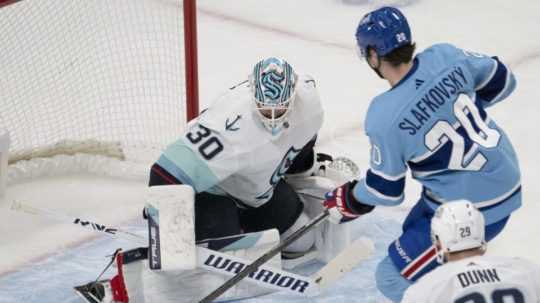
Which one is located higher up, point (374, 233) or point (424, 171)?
point (424, 171)

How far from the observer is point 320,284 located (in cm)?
311

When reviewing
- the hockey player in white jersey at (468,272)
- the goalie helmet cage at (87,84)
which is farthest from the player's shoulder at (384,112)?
the goalie helmet cage at (87,84)

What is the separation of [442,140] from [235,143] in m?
0.67

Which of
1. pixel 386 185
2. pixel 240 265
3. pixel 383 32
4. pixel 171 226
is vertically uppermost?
pixel 383 32

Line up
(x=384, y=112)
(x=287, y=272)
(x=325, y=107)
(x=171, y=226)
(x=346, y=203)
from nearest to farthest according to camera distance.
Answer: (x=384, y=112) → (x=346, y=203) → (x=171, y=226) → (x=287, y=272) → (x=325, y=107)

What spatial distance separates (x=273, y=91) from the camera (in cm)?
Result: 294

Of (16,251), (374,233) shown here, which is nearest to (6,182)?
(16,251)

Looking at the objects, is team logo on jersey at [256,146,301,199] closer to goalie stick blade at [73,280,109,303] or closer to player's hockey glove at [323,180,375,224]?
player's hockey glove at [323,180,375,224]

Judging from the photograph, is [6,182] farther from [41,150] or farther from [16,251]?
[16,251]

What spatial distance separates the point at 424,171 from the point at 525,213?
3.72 feet

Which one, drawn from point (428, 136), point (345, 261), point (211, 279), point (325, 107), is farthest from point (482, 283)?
point (325, 107)

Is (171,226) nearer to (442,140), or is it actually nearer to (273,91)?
(273,91)

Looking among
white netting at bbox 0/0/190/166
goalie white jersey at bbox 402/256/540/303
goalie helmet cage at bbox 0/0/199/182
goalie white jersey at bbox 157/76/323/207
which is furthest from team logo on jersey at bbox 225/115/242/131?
goalie white jersey at bbox 402/256/540/303

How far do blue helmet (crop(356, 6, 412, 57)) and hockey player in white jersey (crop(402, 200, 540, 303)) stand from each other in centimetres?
55
